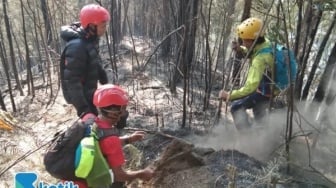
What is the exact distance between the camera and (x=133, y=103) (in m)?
5.62

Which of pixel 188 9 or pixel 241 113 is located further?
pixel 188 9

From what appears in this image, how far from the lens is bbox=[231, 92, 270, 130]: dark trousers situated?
13.8ft

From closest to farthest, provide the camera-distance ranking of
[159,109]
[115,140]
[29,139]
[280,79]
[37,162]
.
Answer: [115,140] → [280,79] → [37,162] → [29,139] → [159,109]

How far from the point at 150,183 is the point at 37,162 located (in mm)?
1441

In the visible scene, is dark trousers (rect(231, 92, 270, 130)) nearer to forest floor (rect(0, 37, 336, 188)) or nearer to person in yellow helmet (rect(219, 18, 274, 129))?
person in yellow helmet (rect(219, 18, 274, 129))

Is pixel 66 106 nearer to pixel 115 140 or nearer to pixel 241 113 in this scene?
pixel 241 113

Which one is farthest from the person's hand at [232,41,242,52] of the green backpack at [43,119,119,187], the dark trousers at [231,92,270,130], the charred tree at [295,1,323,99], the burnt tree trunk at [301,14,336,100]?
the green backpack at [43,119,119,187]

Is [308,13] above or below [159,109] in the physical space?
above

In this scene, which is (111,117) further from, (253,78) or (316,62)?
(316,62)

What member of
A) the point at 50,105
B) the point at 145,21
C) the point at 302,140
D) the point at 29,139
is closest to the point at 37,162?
the point at 29,139

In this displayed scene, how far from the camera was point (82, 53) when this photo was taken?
353 centimetres

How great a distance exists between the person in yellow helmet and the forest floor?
0.62 ft

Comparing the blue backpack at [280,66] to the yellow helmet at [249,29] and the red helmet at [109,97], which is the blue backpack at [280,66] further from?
the red helmet at [109,97]

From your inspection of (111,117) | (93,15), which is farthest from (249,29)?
(111,117)
